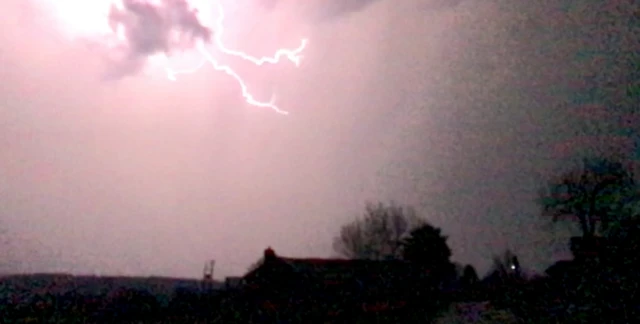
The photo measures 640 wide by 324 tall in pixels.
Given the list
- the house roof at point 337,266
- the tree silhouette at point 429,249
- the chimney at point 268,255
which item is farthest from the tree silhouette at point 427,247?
the chimney at point 268,255

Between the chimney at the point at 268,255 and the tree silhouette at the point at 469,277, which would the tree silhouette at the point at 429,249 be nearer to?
the tree silhouette at the point at 469,277

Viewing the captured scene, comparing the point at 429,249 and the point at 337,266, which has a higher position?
the point at 429,249

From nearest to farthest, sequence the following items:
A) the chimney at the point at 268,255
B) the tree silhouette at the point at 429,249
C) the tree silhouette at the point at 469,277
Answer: the chimney at the point at 268,255 → the tree silhouette at the point at 469,277 → the tree silhouette at the point at 429,249

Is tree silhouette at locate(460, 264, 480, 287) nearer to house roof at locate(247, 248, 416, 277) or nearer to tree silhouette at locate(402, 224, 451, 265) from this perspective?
tree silhouette at locate(402, 224, 451, 265)

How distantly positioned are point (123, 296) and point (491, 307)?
24066 mm

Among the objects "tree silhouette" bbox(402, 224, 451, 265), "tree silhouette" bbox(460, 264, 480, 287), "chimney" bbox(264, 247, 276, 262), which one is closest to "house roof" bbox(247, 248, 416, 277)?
"chimney" bbox(264, 247, 276, 262)

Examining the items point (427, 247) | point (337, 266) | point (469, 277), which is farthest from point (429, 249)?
point (337, 266)

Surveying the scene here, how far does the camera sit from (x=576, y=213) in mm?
69938

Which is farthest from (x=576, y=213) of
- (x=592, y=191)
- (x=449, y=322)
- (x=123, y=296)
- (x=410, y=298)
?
(x=123, y=296)

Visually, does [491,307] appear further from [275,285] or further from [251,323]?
[275,285]

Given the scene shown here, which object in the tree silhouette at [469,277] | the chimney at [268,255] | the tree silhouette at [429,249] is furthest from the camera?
the tree silhouette at [429,249]

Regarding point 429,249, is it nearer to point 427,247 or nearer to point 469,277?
point 427,247

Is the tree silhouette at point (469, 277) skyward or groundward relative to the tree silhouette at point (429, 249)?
groundward

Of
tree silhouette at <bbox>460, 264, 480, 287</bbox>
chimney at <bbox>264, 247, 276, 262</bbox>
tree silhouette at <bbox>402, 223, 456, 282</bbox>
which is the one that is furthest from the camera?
tree silhouette at <bbox>402, 223, 456, 282</bbox>
